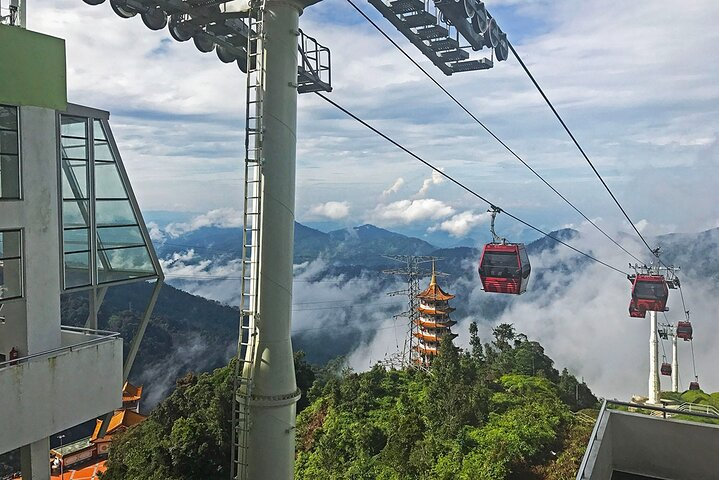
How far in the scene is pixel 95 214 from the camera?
21.9 feet

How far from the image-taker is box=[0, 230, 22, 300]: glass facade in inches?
225

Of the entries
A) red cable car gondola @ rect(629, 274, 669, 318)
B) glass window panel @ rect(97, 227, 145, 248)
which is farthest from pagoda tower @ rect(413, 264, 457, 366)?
glass window panel @ rect(97, 227, 145, 248)

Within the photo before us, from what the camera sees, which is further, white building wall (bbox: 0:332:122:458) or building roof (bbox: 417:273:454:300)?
building roof (bbox: 417:273:454:300)

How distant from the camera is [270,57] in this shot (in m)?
5.36

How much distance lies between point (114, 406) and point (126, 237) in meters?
2.03

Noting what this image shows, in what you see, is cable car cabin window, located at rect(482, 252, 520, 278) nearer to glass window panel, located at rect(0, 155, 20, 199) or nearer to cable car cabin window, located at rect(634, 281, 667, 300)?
cable car cabin window, located at rect(634, 281, 667, 300)

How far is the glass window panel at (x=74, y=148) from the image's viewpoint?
635 centimetres

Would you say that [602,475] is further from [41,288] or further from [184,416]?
[184,416]

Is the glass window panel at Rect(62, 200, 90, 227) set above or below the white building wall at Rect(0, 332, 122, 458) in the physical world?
above

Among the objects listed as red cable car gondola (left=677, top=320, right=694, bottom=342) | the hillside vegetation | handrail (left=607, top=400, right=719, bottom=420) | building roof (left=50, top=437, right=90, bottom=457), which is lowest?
building roof (left=50, top=437, right=90, bottom=457)

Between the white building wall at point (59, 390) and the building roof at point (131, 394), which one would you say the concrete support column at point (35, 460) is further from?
the building roof at point (131, 394)

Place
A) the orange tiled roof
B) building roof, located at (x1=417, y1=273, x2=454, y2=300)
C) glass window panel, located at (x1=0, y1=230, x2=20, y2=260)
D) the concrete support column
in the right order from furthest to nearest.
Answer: the orange tiled roof → building roof, located at (x1=417, y1=273, x2=454, y2=300) → the concrete support column → glass window panel, located at (x1=0, y1=230, x2=20, y2=260)

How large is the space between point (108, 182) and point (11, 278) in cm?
161

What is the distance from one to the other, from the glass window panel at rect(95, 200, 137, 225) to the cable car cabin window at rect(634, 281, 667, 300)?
18.6 metres
